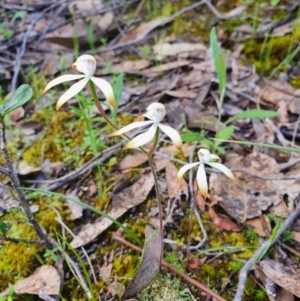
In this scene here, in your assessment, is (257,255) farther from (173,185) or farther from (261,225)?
(173,185)

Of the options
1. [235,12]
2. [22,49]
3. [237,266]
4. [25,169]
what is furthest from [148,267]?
[235,12]

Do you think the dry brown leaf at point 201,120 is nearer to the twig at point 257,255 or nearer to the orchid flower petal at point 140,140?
the twig at point 257,255

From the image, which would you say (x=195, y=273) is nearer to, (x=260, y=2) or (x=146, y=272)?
(x=146, y=272)

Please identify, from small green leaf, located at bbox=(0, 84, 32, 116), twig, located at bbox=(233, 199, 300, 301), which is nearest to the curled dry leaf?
small green leaf, located at bbox=(0, 84, 32, 116)

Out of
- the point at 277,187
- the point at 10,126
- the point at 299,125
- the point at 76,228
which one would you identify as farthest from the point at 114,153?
the point at 299,125

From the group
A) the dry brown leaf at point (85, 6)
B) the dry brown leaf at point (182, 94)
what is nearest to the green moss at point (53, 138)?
the dry brown leaf at point (182, 94)

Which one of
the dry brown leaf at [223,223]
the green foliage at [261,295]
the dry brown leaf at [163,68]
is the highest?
the dry brown leaf at [163,68]

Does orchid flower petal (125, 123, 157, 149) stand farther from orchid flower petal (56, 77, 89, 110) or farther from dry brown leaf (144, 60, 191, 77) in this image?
dry brown leaf (144, 60, 191, 77)
